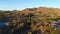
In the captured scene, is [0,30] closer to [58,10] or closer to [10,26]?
[10,26]

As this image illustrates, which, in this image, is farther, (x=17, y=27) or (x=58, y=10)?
(x=58, y=10)

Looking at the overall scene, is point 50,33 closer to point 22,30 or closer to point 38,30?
point 38,30

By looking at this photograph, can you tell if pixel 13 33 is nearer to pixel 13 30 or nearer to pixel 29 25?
pixel 13 30

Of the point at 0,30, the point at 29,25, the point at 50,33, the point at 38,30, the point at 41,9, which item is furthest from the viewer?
the point at 41,9

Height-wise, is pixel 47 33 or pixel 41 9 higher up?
pixel 47 33

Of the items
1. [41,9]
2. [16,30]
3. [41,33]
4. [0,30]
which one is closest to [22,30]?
[16,30]

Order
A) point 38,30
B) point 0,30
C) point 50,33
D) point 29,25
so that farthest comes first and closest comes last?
point 29,25 < point 0,30 < point 38,30 < point 50,33

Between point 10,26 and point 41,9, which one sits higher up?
point 10,26

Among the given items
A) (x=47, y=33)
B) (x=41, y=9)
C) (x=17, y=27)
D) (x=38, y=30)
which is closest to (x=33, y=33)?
(x=38, y=30)

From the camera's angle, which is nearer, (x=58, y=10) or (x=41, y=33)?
(x=41, y=33)
